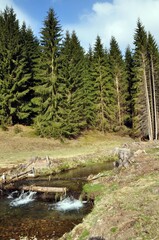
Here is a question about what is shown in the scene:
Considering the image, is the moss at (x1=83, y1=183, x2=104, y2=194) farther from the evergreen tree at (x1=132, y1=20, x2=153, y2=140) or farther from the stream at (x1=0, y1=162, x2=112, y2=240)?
the evergreen tree at (x1=132, y1=20, x2=153, y2=140)

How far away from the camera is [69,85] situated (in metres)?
43.0

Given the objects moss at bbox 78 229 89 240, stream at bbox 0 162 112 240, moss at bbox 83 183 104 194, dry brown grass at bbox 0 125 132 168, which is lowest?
stream at bbox 0 162 112 240

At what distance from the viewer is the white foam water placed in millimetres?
13971

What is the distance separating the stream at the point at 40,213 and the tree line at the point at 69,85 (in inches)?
814

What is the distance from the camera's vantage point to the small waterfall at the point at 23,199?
15.2 metres

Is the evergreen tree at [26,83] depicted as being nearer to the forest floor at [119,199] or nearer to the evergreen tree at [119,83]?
the forest floor at [119,199]

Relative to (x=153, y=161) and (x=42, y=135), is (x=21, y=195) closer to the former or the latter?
(x=153, y=161)

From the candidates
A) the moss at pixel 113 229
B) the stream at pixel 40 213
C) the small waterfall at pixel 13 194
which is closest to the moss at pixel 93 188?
the stream at pixel 40 213

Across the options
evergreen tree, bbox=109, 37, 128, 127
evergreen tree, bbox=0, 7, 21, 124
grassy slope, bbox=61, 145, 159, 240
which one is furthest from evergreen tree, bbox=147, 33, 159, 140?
grassy slope, bbox=61, 145, 159, 240

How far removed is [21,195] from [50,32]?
1156 inches

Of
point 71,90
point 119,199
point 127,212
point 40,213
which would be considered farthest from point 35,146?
point 127,212

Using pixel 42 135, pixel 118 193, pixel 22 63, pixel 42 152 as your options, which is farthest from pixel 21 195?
pixel 22 63

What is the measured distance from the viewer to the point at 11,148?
102 ft

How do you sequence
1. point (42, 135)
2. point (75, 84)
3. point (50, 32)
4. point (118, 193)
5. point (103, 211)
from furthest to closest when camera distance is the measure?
1. point (75, 84)
2. point (50, 32)
3. point (42, 135)
4. point (118, 193)
5. point (103, 211)
